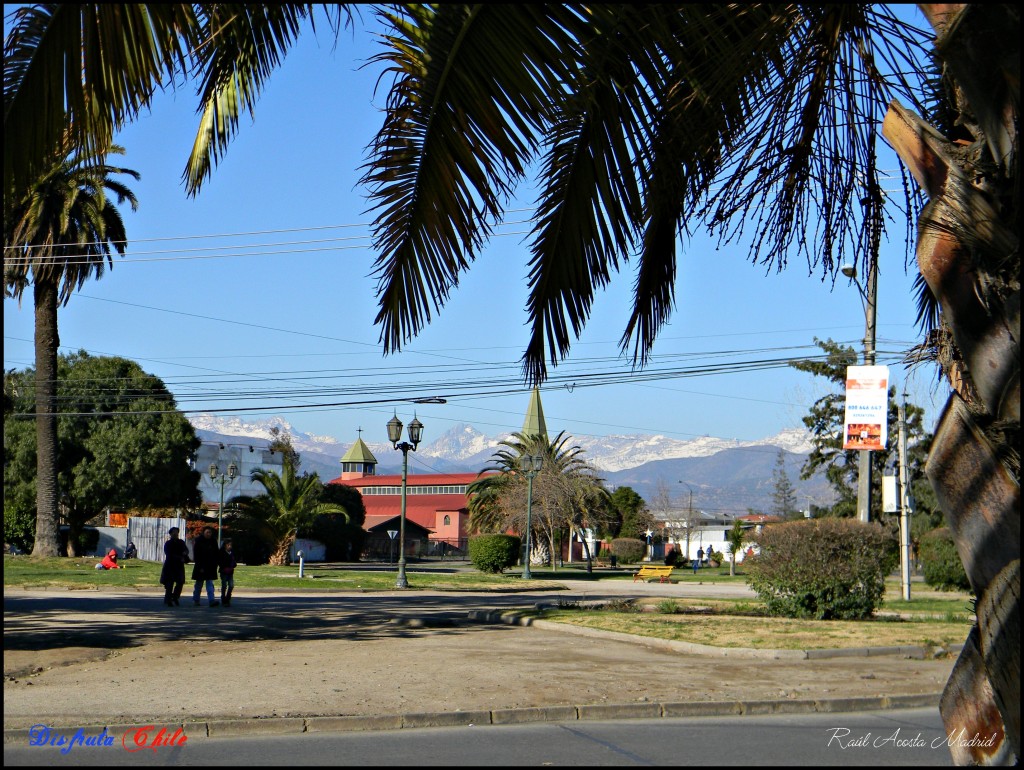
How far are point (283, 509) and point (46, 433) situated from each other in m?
12.7

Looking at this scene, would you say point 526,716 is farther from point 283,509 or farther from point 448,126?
point 283,509

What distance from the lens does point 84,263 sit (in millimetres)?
36375

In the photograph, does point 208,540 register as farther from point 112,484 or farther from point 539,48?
point 112,484

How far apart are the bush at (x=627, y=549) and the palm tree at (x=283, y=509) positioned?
1013 inches

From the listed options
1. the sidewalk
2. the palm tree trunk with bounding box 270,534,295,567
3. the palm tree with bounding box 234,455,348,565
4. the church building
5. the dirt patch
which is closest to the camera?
the sidewalk

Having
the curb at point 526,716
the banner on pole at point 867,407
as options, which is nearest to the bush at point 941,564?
the banner on pole at point 867,407

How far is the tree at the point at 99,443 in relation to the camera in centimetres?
5141

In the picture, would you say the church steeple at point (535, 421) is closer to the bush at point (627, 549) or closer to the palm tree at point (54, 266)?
the bush at point (627, 549)

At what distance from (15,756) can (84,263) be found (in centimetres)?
3259

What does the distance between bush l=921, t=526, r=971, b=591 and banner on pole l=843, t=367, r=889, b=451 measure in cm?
755

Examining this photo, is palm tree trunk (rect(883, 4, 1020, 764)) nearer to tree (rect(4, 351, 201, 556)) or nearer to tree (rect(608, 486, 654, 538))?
tree (rect(4, 351, 201, 556))

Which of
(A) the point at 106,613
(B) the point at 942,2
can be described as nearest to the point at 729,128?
(B) the point at 942,2

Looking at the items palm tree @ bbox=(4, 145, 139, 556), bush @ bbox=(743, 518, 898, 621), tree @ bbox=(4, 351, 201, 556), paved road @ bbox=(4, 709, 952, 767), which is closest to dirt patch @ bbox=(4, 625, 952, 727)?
paved road @ bbox=(4, 709, 952, 767)

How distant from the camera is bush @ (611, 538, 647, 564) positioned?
6756 cm
